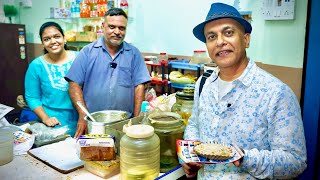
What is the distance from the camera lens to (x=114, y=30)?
7.66 ft

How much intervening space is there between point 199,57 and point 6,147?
1.96 m

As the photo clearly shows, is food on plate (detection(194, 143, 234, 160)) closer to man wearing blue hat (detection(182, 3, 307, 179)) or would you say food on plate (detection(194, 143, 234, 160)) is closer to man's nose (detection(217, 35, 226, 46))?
man wearing blue hat (detection(182, 3, 307, 179))

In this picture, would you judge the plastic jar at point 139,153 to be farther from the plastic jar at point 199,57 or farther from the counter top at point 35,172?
the plastic jar at point 199,57

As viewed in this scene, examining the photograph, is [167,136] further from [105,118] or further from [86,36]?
[86,36]

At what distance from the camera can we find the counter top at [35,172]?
53.6 inches

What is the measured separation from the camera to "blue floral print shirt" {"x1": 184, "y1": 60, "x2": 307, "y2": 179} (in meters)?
1.10

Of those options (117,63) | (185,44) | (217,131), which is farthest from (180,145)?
(185,44)

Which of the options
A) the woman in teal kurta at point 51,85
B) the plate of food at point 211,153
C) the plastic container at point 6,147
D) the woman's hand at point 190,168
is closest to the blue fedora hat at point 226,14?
the plate of food at point 211,153

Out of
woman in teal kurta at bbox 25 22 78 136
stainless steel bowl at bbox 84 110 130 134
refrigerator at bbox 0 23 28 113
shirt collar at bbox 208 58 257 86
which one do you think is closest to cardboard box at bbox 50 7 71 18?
refrigerator at bbox 0 23 28 113

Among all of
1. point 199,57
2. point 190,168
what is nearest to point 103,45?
point 199,57

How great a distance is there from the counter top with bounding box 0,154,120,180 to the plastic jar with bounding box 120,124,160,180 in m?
Result: 0.14

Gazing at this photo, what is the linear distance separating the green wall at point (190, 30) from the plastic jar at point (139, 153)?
1.54m

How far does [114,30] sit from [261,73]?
57.0 inches

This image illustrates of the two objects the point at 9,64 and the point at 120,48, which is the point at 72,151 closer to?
the point at 120,48
